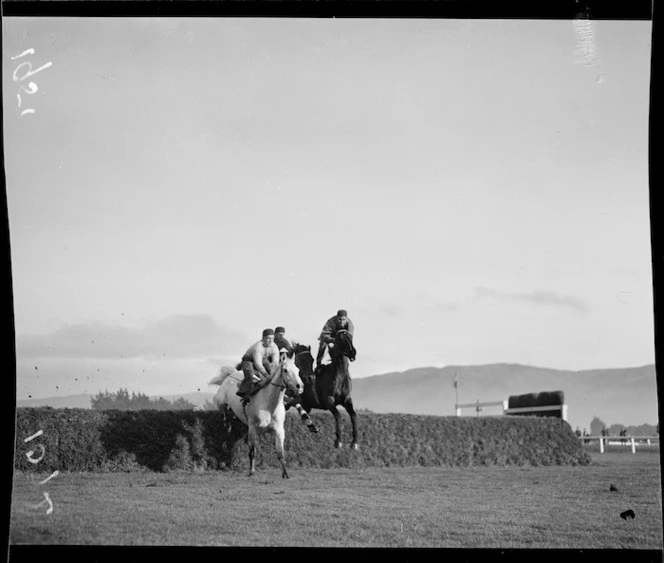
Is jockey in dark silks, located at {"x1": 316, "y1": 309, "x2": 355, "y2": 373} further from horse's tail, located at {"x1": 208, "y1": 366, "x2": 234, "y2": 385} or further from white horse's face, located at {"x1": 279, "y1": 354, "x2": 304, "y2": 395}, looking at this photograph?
horse's tail, located at {"x1": 208, "y1": 366, "x2": 234, "y2": 385}

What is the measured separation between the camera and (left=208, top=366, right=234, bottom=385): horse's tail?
896 centimetres

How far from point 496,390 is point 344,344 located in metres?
2.57

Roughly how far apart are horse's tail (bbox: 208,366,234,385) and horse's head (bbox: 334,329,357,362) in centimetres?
123

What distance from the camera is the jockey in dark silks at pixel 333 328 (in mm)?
8383

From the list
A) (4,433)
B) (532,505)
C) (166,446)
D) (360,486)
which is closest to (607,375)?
(532,505)

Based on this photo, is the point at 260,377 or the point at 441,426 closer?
the point at 260,377

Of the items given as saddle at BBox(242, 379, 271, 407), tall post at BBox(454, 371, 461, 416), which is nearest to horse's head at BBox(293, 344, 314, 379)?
saddle at BBox(242, 379, 271, 407)

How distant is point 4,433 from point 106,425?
419 centimetres

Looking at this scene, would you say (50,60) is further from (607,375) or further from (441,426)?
(441,426)

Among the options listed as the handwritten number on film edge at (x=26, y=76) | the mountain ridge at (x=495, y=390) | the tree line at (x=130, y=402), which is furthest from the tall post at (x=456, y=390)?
the handwritten number on film edge at (x=26, y=76)

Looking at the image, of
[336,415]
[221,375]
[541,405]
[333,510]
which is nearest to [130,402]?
[221,375]

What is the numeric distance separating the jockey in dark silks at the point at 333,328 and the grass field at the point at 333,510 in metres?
1.50

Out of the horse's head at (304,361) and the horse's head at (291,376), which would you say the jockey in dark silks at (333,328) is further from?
the horse's head at (291,376)

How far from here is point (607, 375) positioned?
878cm
